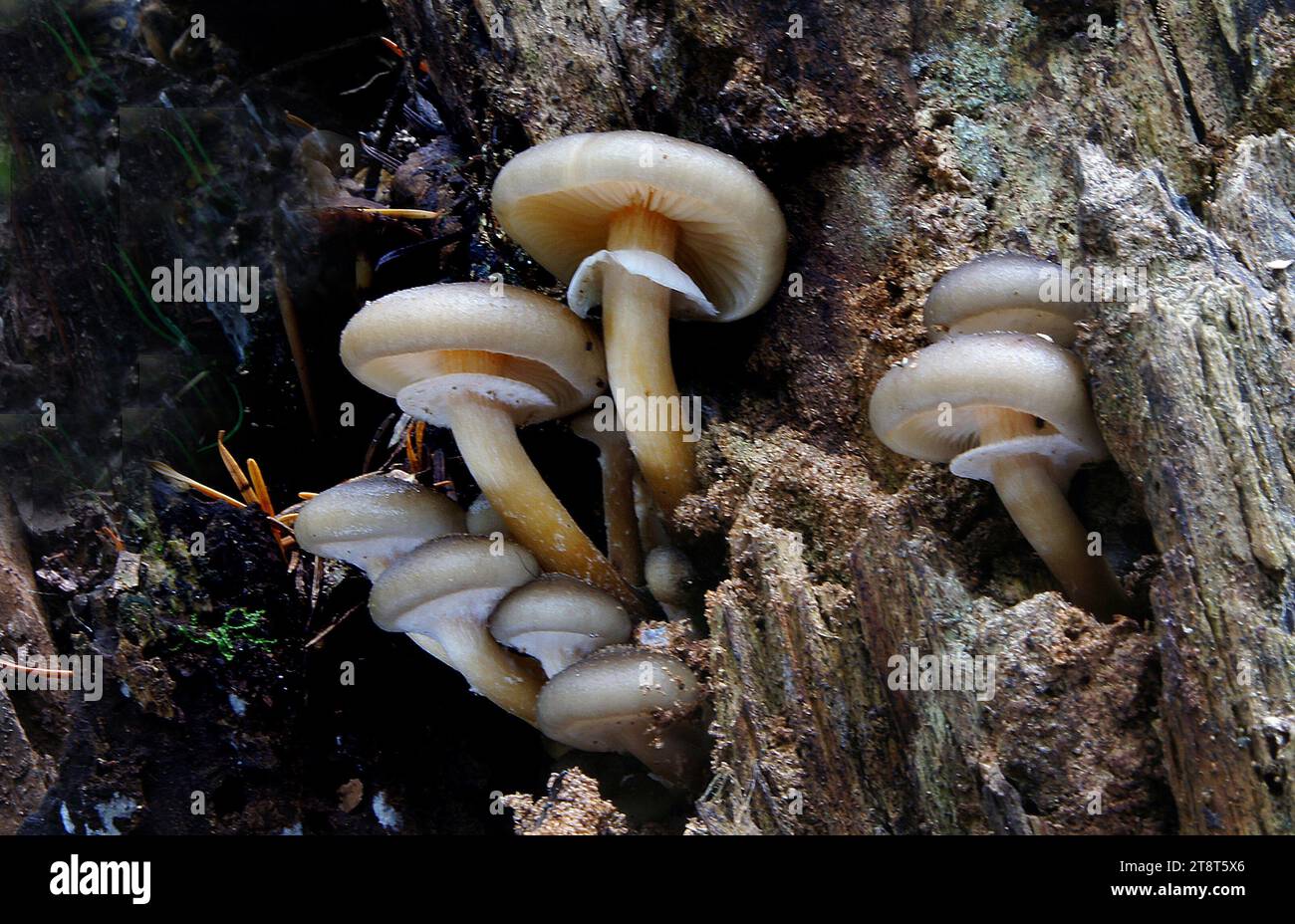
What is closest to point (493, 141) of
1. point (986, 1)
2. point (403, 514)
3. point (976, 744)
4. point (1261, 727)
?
point (403, 514)

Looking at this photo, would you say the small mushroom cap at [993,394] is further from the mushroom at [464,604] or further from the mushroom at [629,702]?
the mushroom at [464,604]

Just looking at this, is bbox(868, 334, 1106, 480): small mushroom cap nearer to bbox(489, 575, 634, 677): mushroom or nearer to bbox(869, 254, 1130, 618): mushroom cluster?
bbox(869, 254, 1130, 618): mushroom cluster

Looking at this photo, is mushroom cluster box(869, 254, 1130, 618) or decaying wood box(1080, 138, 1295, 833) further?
mushroom cluster box(869, 254, 1130, 618)

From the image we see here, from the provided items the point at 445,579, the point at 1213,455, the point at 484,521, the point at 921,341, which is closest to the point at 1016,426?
the point at 1213,455

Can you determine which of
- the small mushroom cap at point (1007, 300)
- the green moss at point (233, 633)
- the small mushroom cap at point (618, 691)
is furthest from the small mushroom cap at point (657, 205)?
the green moss at point (233, 633)

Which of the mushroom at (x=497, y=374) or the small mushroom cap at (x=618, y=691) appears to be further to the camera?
the mushroom at (x=497, y=374)

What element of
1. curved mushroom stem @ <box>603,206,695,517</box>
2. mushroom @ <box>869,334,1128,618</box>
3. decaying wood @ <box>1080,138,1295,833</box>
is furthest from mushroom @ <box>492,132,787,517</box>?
decaying wood @ <box>1080,138,1295,833</box>
